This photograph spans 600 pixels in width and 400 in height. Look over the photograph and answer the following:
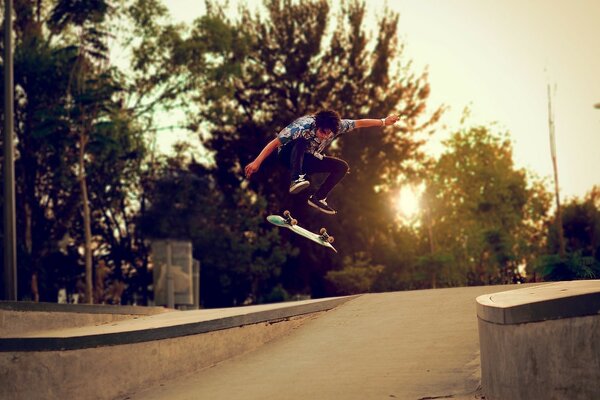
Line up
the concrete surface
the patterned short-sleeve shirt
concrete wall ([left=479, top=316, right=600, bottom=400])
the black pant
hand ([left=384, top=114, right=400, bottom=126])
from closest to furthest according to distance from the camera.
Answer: concrete wall ([left=479, top=316, right=600, bottom=400])
hand ([left=384, top=114, right=400, bottom=126])
the patterned short-sleeve shirt
the black pant
the concrete surface

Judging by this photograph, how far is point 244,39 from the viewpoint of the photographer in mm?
43531

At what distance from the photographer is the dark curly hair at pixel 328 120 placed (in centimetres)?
1195

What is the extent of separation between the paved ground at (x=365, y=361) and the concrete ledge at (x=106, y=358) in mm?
207

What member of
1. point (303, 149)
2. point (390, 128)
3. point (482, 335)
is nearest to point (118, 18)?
point (390, 128)

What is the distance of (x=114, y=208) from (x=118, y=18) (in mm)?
11278

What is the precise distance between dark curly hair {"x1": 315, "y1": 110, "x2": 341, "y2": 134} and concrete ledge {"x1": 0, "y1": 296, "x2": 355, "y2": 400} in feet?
9.44

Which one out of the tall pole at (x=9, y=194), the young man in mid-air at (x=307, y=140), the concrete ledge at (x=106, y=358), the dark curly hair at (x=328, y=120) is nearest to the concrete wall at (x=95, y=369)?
the concrete ledge at (x=106, y=358)

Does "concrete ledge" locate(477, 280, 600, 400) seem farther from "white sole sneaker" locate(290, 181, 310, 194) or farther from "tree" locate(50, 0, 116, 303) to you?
"tree" locate(50, 0, 116, 303)

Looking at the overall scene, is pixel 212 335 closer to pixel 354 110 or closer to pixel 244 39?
pixel 244 39

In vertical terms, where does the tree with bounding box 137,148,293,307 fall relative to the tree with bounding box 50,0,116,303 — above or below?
below

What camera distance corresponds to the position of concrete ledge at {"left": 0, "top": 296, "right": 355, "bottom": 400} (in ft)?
34.3

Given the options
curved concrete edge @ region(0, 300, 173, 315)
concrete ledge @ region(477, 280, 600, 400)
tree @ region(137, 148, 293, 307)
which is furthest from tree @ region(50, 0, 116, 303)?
concrete ledge @ region(477, 280, 600, 400)

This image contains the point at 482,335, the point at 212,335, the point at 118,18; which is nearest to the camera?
the point at 482,335

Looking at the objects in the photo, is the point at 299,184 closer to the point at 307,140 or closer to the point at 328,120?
the point at 307,140
